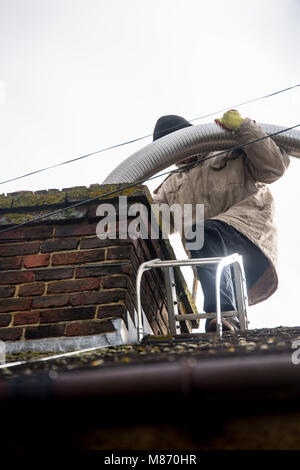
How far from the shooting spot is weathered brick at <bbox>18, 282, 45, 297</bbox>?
3320 mm

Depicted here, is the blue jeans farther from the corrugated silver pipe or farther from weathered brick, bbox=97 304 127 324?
weathered brick, bbox=97 304 127 324

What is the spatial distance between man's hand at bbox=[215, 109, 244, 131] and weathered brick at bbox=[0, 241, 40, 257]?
6.14ft

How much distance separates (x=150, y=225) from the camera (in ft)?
12.5

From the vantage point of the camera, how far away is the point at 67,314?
126 inches

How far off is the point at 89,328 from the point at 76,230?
0.67m

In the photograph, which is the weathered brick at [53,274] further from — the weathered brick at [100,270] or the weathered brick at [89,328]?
the weathered brick at [89,328]

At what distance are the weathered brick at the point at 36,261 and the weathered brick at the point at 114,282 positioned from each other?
13.6 inches

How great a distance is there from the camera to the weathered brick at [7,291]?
11.0 feet

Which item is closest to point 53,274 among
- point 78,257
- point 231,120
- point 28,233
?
point 78,257

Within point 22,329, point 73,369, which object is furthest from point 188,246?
point 73,369

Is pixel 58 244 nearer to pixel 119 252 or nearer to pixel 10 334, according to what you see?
pixel 119 252

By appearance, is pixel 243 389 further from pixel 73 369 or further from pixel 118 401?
pixel 73 369

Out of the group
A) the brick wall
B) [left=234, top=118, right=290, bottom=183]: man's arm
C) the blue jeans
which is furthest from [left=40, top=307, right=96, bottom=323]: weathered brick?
[left=234, top=118, right=290, bottom=183]: man's arm

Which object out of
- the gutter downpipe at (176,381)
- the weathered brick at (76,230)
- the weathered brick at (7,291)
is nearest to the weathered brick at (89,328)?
the weathered brick at (7,291)
